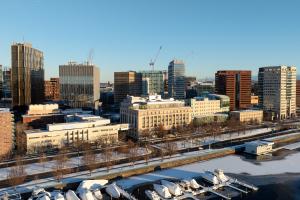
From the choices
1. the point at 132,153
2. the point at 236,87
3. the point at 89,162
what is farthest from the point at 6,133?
the point at 236,87

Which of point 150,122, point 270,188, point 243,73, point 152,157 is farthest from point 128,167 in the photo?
point 243,73

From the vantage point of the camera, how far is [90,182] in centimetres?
2473

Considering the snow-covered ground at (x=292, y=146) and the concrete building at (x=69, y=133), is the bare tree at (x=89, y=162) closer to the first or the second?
the concrete building at (x=69, y=133)

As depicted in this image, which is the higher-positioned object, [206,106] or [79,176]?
[206,106]

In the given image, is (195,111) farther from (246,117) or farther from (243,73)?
(243,73)

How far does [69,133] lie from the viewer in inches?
1563

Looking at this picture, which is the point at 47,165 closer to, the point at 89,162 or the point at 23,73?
the point at 89,162

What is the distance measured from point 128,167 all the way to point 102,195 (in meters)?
6.11

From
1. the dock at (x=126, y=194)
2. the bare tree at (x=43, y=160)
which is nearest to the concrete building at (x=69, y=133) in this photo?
the bare tree at (x=43, y=160)

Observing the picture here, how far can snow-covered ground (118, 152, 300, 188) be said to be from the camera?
2758 cm

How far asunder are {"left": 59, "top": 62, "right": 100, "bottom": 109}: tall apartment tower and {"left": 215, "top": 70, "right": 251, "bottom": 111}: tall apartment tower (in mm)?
30022

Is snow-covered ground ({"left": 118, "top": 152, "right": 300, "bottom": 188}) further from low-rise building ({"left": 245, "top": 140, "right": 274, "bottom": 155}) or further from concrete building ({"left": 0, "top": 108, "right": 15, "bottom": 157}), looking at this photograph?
concrete building ({"left": 0, "top": 108, "right": 15, "bottom": 157})

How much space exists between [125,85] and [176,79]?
44.3ft

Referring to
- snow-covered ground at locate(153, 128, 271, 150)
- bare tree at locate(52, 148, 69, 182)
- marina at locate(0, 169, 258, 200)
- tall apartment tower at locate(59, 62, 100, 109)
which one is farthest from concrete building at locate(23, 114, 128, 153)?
tall apartment tower at locate(59, 62, 100, 109)
